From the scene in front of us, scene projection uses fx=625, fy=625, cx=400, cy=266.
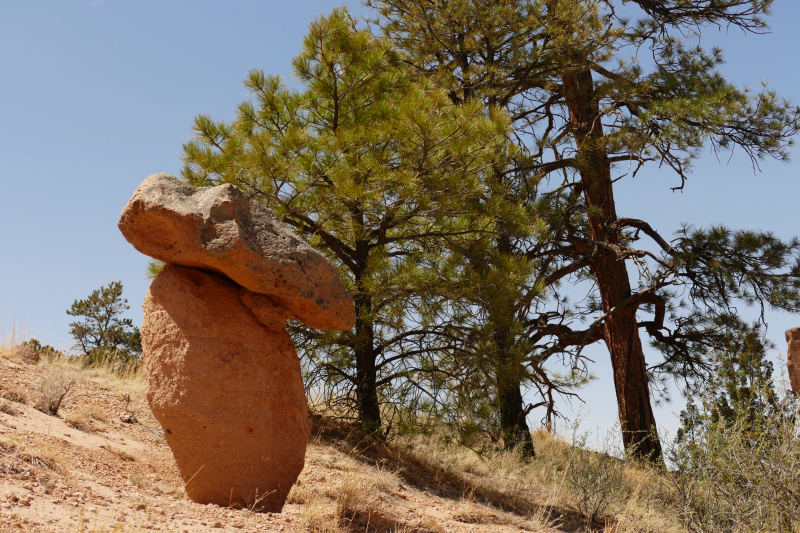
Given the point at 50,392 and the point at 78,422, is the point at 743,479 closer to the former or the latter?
the point at 78,422

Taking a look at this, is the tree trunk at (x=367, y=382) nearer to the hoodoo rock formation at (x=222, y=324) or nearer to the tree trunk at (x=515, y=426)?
the tree trunk at (x=515, y=426)

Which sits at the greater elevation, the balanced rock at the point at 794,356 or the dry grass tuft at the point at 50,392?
the balanced rock at the point at 794,356

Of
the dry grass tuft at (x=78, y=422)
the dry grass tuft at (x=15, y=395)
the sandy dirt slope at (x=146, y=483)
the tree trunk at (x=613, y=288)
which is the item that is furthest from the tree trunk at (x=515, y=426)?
the dry grass tuft at (x=15, y=395)

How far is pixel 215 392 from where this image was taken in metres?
4.27

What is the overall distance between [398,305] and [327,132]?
7.30ft

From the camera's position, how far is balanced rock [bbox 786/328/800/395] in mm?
6941

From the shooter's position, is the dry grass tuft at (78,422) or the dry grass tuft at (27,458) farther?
the dry grass tuft at (78,422)

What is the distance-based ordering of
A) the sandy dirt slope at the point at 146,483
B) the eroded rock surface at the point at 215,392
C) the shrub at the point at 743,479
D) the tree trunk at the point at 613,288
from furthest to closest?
the tree trunk at the point at 613,288 → the shrub at the point at 743,479 → the eroded rock surface at the point at 215,392 → the sandy dirt slope at the point at 146,483

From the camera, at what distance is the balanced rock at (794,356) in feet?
22.8

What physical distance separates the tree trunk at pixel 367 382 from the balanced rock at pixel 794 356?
4668 millimetres

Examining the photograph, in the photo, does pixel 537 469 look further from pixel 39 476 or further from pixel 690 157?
pixel 39 476

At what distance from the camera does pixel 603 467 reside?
6.60 meters

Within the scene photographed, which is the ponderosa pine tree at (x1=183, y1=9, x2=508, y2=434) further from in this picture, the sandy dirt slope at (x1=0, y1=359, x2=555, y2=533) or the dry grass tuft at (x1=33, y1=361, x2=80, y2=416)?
the dry grass tuft at (x1=33, y1=361, x2=80, y2=416)

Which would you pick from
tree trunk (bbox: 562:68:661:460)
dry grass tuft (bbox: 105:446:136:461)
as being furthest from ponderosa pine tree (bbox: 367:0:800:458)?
dry grass tuft (bbox: 105:446:136:461)
